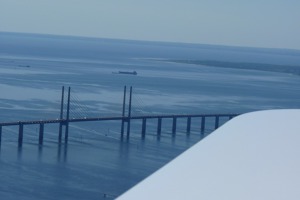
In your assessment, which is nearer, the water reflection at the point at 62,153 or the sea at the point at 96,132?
the sea at the point at 96,132

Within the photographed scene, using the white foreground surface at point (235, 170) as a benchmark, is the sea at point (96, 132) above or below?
below

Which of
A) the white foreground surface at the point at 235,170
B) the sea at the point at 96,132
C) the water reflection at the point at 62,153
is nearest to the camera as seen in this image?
the white foreground surface at the point at 235,170

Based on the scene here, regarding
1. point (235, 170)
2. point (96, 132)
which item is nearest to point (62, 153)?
point (96, 132)

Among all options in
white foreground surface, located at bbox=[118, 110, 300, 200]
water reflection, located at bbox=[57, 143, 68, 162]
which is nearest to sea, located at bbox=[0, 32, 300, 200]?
water reflection, located at bbox=[57, 143, 68, 162]

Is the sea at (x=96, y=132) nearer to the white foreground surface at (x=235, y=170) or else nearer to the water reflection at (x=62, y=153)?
the water reflection at (x=62, y=153)

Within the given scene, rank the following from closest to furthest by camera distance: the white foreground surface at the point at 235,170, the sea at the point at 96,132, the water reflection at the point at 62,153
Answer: the white foreground surface at the point at 235,170 → the sea at the point at 96,132 → the water reflection at the point at 62,153

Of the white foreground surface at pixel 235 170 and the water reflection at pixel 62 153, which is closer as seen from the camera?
the white foreground surface at pixel 235 170

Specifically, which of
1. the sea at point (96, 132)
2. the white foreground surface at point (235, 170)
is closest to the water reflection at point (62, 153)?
the sea at point (96, 132)

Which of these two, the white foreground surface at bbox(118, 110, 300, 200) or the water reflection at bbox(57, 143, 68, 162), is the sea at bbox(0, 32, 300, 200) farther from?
the white foreground surface at bbox(118, 110, 300, 200)
